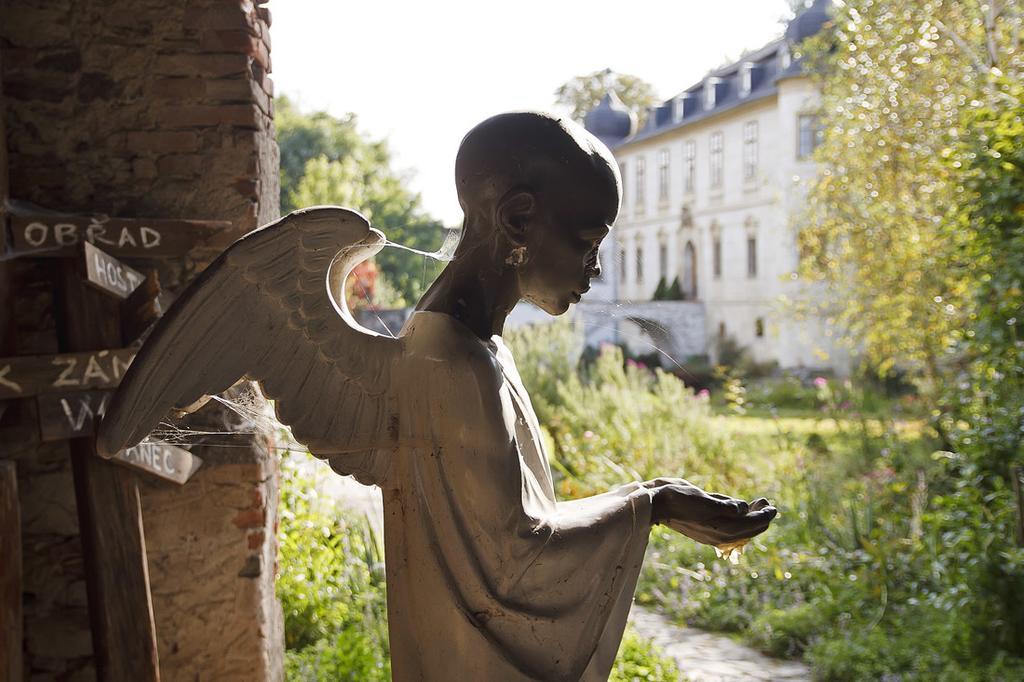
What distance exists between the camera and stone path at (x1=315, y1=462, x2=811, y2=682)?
466 centimetres

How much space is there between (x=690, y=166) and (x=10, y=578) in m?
21.5

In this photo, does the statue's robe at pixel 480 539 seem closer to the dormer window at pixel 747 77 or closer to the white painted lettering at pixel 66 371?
the white painted lettering at pixel 66 371

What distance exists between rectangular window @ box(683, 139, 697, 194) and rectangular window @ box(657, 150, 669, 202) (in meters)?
0.62

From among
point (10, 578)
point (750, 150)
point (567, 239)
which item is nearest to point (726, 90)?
point (750, 150)

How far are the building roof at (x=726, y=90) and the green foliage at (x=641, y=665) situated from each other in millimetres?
16278

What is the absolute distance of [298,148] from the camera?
86.2 feet

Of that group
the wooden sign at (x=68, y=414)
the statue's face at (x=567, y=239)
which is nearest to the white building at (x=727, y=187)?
the wooden sign at (x=68, y=414)

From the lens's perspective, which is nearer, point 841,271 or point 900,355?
point 900,355

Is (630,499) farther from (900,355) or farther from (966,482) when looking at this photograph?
(900,355)

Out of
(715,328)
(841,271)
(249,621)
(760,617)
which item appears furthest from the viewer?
(715,328)

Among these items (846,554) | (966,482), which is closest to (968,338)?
(966,482)

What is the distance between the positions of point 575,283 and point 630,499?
408 mm

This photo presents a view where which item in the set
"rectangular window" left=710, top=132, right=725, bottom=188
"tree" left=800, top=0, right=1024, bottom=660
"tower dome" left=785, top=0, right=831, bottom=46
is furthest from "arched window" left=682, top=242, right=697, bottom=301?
"tree" left=800, top=0, right=1024, bottom=660

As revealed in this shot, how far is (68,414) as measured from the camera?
107 inches
